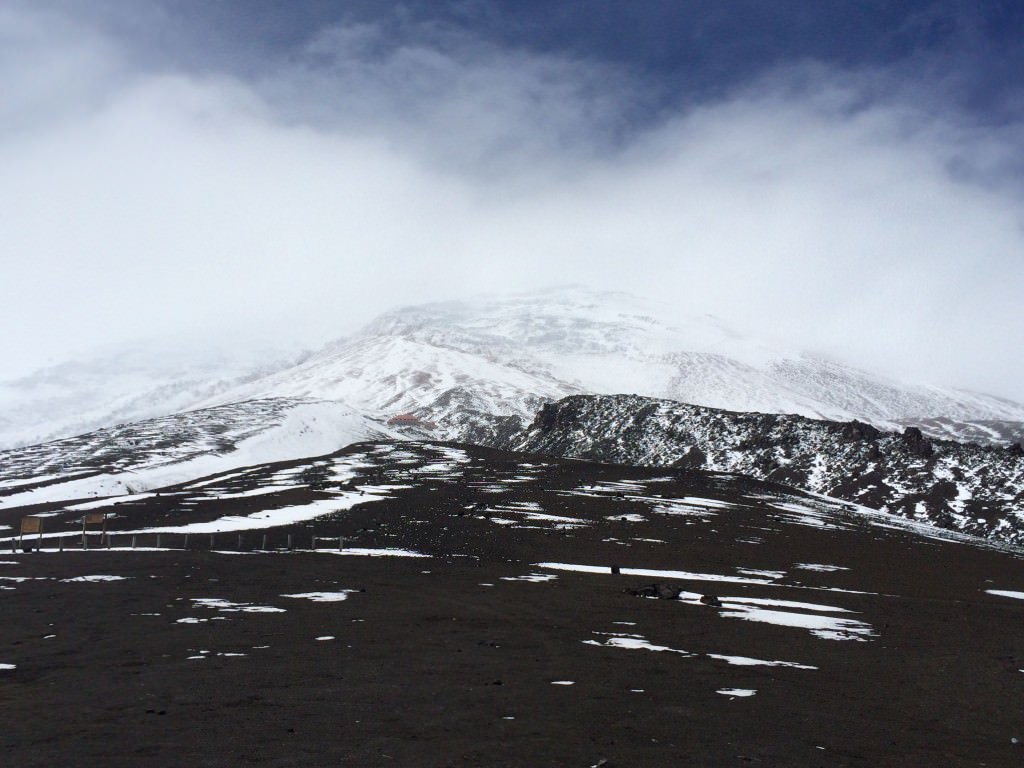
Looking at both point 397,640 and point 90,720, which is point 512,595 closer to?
point 397,640

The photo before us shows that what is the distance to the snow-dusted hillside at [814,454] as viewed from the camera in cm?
8944

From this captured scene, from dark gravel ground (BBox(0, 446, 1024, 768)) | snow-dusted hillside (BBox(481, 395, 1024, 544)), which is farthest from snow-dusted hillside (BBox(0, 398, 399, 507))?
dark gravel ground (BBox(0, 446, 1024, 768))

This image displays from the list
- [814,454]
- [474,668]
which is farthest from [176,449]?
[474,668]

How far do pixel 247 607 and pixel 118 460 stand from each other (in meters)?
106

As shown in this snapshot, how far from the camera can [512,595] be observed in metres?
31.9

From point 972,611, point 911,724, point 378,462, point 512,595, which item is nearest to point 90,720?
point 911,724

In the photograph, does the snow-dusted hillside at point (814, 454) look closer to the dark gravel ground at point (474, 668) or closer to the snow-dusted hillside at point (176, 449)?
the snow-dusted hillside at point (176, 449)

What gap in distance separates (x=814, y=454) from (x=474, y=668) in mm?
105108

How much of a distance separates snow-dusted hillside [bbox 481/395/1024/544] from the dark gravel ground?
164 feet

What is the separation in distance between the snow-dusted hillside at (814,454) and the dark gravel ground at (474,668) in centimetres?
4987

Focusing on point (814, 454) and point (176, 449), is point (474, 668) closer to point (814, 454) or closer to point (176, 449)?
point (814, 454)

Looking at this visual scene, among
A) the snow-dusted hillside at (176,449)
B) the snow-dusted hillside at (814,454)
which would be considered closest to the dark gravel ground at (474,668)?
the snow-dusted hillside at (814,454)

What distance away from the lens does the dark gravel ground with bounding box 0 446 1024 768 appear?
1327 cm

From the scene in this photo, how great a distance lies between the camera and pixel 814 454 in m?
113
